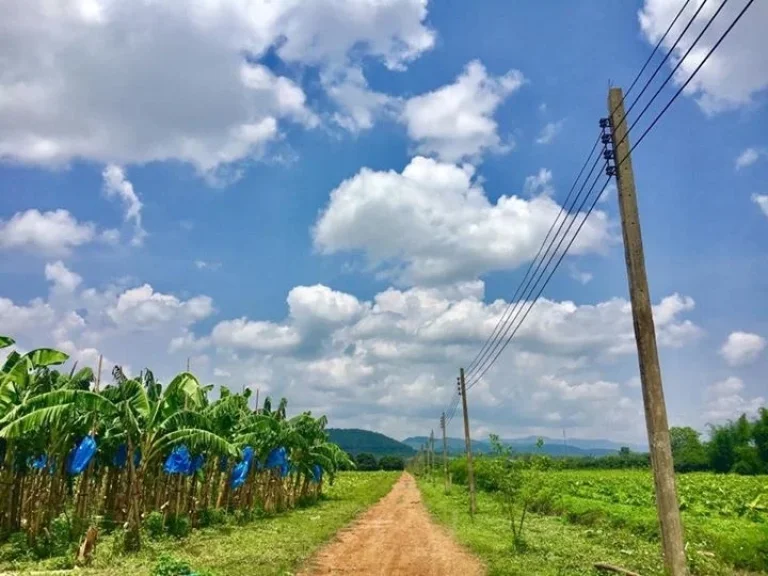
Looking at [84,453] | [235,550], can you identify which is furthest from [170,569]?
[84,453]

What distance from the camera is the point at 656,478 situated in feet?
36.7

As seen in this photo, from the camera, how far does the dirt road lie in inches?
631

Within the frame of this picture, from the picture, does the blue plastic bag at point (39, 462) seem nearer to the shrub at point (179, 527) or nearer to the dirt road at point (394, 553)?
the shrub at point (179, 527)

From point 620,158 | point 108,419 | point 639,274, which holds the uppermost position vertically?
point 620,158

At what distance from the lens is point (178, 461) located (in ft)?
76.9

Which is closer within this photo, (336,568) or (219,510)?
(336,568)

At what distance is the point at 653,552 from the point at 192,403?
55.7 feet

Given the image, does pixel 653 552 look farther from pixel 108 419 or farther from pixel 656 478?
pixel 108 419

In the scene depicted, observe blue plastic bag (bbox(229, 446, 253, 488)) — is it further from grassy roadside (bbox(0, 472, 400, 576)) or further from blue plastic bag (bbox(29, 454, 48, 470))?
blue plastic bag (bbox(29, 454, 48, 470))

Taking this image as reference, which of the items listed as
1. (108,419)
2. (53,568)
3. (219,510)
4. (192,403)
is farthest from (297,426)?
(53,568)

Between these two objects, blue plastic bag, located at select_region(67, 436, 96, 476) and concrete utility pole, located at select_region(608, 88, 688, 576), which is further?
blue plastic bag, located at select_region(67, 436, 96, 476)

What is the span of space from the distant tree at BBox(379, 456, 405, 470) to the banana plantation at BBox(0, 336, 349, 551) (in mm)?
107889

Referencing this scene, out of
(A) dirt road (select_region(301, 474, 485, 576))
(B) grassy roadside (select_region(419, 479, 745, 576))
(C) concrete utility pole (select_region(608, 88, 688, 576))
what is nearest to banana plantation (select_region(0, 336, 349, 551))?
(A) dirt road (select_region(301, 474, 485, 576))

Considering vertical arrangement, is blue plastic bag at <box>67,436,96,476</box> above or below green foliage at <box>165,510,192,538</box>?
above
